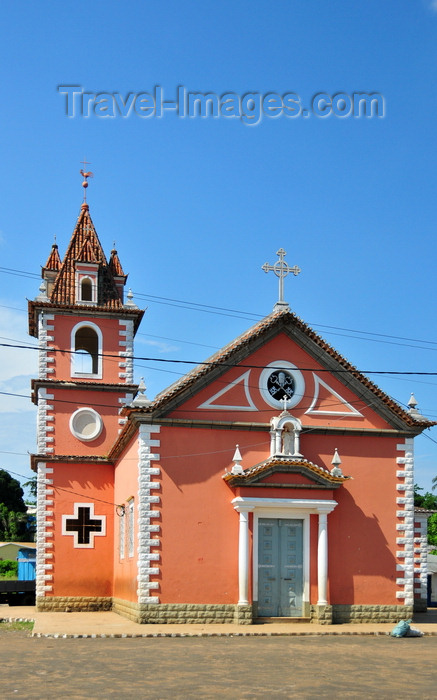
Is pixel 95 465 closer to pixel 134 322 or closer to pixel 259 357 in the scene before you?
pixel 134 322

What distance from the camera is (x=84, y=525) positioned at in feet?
101

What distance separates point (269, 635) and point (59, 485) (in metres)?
11.6

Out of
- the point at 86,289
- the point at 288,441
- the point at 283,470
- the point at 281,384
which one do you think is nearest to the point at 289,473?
the point at 283,470

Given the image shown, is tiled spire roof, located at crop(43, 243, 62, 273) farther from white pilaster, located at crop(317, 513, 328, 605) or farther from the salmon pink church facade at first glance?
white pilaster, located at crop(317, 513, 328, 605)

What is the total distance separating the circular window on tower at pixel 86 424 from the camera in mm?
31203

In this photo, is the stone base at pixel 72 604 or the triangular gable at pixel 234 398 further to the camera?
the stone base at pixel 72 604

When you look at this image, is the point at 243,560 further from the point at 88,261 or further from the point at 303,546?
the point at 88,261

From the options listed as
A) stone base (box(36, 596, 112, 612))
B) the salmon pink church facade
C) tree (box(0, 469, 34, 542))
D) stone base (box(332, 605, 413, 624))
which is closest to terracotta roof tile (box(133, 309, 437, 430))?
the salmon pink church facade

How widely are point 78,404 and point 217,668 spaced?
1737 centimetres

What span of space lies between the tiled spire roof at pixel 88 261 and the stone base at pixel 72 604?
10152 mm

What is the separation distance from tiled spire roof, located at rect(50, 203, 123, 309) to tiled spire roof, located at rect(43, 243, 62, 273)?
132 cm

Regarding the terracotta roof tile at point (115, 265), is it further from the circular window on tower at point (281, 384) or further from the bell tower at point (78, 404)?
the circular window on tower at point (281, 384)

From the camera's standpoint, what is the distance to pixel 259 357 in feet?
84.6

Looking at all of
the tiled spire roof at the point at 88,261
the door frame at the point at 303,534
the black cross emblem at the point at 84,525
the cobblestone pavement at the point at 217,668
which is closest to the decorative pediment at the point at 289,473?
the door frame at the point at 303,534
